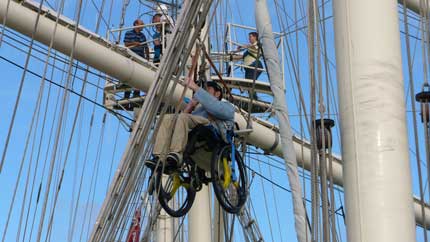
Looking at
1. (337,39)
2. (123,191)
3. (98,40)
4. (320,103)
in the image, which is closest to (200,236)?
(98,40)

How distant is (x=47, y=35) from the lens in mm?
10305

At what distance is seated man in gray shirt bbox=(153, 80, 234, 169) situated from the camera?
19.3 ft

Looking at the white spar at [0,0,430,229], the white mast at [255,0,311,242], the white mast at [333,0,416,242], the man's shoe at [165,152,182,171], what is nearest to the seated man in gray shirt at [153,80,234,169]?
the man's shoe at [165,152,182,171]

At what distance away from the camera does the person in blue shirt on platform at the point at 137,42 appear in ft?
40.0

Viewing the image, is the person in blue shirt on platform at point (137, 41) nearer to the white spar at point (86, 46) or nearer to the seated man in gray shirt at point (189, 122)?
the white spar at point (86, 46)

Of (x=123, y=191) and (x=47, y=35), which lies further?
(x=47, y=35)

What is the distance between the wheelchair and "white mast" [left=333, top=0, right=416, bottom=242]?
5.74 feet

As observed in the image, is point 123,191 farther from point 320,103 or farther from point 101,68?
point 101,68

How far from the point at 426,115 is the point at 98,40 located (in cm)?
558

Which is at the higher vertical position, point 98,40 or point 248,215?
point 98,40

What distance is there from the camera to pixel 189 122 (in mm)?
5980

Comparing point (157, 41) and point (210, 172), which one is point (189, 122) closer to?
point (210, 172)

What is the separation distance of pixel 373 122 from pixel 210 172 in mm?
2204

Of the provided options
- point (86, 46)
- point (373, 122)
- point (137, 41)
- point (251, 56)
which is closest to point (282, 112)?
point (373, 122)
